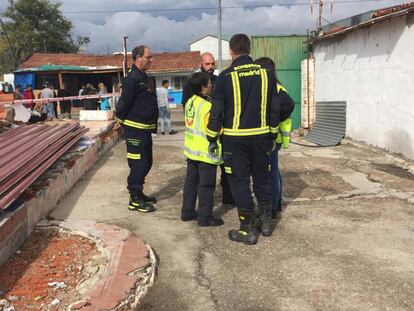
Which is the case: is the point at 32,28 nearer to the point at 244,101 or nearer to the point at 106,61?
the point at 106,61

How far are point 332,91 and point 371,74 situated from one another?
215cm

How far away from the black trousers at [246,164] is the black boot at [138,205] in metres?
1.49

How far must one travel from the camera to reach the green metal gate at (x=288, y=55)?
14.2m

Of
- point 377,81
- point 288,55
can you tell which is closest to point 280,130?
point 377,81

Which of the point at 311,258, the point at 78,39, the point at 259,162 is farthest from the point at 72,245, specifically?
the point at 78,39

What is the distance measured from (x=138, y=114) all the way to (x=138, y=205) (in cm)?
112

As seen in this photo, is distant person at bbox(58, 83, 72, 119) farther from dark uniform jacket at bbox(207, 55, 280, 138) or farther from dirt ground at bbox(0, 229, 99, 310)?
dark uniform jacket at bbox(207, 55, 280, 138)

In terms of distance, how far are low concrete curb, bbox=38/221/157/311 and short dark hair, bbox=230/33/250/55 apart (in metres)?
2.05

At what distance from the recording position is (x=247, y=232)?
447 cm

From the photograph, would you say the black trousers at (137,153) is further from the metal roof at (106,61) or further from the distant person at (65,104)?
the metal roof at (106,61)

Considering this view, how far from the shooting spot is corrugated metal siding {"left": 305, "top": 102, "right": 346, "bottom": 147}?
37.6 ft

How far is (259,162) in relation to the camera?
171 inches

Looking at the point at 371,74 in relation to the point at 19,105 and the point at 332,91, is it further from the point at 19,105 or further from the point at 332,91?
the point at 19,105

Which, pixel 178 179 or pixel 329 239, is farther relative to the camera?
pixel 178 179
